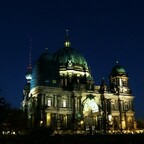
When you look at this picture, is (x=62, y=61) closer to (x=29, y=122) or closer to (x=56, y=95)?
(x=56, y=95)

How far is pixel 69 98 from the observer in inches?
3516

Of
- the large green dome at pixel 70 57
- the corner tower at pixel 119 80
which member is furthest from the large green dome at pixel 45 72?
the corner tower at pixel 119 80

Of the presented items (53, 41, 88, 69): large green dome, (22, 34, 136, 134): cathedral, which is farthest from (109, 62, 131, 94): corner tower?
(53, 41, 88, 69): large green dome

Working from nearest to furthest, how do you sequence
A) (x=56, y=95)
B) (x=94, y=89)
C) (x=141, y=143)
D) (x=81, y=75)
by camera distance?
(x=141, y=143) → (x=56, y=95) → (x=94, y=89) → (x=81, y=75)

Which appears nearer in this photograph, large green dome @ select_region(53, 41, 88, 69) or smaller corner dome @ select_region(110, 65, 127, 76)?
large green dome @ select_region(53, 41, 88, 69)

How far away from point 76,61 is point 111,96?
60.5ft

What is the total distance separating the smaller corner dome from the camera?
353 ft

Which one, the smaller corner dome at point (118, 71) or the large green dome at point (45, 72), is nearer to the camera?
the large green dome at point (45, 72)

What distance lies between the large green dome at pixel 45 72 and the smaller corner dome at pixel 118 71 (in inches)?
1032

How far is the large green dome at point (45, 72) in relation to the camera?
86.9m

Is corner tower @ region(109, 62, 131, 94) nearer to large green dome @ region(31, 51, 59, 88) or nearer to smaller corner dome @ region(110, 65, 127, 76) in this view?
smaller corner dome @ region(110, 65, 127, 76)

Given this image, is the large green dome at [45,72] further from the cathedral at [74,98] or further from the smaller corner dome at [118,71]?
the smaller corner dome at [118,71]

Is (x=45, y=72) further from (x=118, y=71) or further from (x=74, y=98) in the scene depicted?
(x=118, y=71)

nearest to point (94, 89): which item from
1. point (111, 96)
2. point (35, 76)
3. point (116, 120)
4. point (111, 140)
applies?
point (111, 96)
